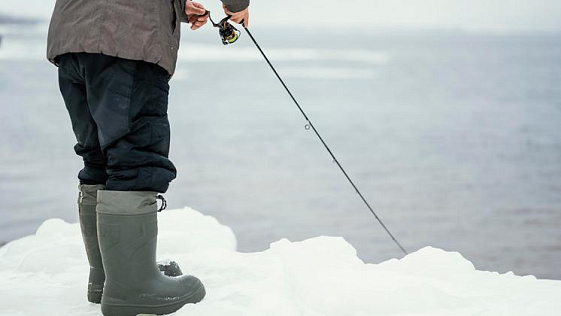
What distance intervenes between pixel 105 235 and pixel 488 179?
383cm

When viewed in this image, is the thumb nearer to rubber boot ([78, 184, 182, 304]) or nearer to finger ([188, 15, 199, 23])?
finger ([188, 15, 199, 23])

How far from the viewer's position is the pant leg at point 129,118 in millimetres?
1744

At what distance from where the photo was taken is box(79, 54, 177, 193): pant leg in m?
1.74

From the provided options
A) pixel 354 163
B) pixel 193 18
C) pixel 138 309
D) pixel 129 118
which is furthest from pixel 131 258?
pixel 354 163

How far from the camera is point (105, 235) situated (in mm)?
1794

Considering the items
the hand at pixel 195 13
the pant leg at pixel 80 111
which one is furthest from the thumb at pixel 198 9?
the pant leg at pixel 80 111

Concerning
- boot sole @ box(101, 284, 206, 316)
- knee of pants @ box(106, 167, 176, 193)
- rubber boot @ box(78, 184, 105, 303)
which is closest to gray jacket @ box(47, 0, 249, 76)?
knee of pants @ box(106, 167, 176, 193)

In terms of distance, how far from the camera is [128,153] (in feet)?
5.74

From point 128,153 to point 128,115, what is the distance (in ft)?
0.31

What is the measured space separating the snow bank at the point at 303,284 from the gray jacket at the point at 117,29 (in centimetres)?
70

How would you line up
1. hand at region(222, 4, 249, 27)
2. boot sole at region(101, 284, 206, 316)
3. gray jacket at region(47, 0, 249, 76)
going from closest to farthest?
gray jacket at region(47, 0, 249, 76) < boot sole at region(101, 284, 206, 316) < hand at region(222, 4, 249, 27)

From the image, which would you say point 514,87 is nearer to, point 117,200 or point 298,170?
point 298,170

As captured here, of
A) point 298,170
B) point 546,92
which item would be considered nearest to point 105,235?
point 298,170

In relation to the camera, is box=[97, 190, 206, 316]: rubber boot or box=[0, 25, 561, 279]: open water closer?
box=[97, 190, 206, 316]: rubber boot
